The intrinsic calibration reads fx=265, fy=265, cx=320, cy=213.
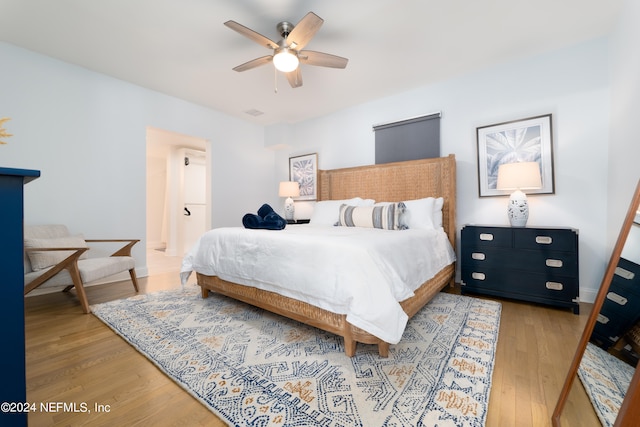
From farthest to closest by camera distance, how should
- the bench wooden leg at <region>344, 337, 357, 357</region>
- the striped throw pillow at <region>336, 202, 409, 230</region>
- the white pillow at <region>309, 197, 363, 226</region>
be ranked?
the white pillow at <region>309, 197, 363, 226</region> < the striped throw pillow at <region>336, 202, 409, 230</region> < the bench wooden leg at <region>344, 337, 357, 357</region>

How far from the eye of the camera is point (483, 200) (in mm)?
3201

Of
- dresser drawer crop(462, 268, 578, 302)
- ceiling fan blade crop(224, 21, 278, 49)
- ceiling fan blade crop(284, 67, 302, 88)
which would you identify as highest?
ceiling fan blade crop(224, 21, 278, 49)

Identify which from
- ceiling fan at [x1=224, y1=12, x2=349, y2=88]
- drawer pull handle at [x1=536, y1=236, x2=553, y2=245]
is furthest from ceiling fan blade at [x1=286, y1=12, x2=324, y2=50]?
drawer pull handle at [x1=536, y1=236, x2=553, y2=245]

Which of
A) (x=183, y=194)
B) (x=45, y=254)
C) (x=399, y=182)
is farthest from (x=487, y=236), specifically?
(x=183, y=194)

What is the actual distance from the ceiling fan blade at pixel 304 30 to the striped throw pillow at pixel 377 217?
182 centimetres

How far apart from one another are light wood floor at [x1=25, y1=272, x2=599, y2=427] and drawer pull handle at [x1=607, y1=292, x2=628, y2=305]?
0.46m

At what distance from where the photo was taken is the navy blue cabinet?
70 centimetres

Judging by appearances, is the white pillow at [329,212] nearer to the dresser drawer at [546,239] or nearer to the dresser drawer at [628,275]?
the dresser drawer at [546,239]

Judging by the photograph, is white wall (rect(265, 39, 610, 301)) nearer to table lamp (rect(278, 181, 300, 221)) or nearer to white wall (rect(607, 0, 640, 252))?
white wall (rect(607, 0, 640, 252))

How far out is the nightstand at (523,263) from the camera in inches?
93.5

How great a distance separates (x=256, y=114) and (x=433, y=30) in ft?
10.4

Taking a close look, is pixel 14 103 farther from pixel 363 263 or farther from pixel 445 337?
pixel 445 337

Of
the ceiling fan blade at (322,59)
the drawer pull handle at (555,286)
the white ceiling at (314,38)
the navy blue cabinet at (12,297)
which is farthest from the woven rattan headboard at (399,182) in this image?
the navy blue cabinet at (12,297)

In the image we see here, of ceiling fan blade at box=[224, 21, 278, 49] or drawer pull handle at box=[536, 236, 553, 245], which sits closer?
ceiling fan blade at box=[224, 21, 278, 49]
